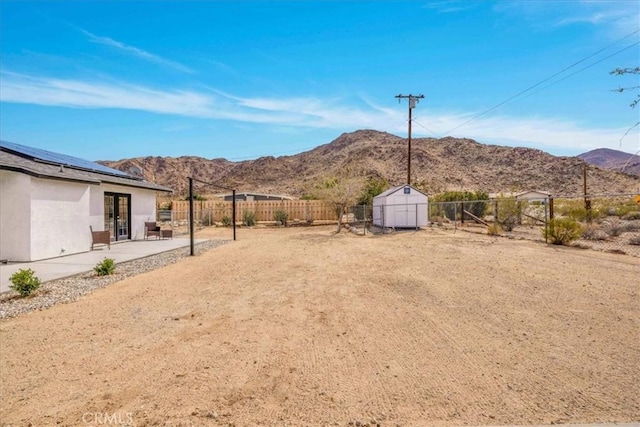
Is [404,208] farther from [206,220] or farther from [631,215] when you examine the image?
[206,220]

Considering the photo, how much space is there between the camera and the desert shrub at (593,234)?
15.8 meters

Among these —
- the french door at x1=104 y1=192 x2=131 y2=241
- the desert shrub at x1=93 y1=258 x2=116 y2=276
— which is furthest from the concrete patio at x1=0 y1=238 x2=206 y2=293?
the french door at x1=104 y1=192 x2=131 y2=241

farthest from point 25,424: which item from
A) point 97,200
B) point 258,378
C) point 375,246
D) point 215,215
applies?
point 215,215

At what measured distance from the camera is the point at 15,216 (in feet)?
35.5

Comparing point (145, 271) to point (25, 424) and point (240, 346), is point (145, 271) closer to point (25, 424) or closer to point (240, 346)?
point (240, 346)

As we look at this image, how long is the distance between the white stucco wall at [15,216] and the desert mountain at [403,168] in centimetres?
4168

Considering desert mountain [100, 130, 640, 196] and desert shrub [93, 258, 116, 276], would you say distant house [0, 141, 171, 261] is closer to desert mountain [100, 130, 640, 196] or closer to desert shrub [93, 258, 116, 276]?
desert shrub [93, 258, 116, 276]

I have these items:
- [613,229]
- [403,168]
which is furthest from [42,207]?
[403,168]

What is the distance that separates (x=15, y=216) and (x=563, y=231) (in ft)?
60.3

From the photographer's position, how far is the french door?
648 inches

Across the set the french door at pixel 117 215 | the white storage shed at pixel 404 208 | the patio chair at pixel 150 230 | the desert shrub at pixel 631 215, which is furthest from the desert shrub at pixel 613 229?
the french door at pixel 117 215

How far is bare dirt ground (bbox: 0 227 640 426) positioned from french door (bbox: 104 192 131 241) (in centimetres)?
958

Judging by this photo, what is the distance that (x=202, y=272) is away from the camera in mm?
9914

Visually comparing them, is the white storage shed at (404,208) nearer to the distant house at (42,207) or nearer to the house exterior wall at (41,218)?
the distant house at (42,207)
